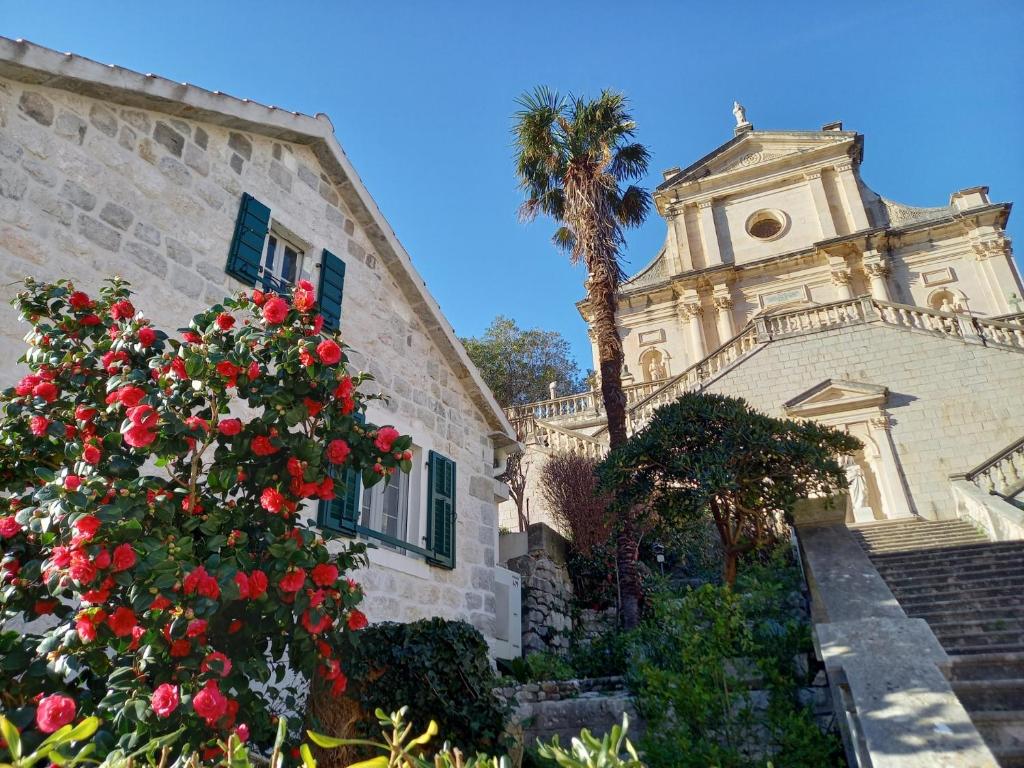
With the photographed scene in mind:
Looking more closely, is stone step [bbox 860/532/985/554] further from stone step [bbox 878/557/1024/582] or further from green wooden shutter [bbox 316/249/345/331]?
green wooden shutter [bbox 316/249/345/331]

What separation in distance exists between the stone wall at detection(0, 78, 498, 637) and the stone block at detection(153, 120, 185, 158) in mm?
12

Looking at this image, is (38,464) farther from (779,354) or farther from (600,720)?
(779,354)

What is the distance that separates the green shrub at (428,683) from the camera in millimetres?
4258

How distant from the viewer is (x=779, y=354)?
18281 millimetres

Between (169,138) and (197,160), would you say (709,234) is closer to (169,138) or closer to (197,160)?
(197,160)

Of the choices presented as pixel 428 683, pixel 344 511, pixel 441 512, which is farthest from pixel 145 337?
pixel 441 512

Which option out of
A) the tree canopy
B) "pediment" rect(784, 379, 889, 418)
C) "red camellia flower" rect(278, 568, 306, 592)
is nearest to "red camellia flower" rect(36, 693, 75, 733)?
"red camellia flower" rect(278, 568, 306, 592)

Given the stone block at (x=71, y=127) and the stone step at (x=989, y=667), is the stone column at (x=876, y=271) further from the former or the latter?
the stone block at (x=71, y=127)

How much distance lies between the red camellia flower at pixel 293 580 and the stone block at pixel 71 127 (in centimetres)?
432

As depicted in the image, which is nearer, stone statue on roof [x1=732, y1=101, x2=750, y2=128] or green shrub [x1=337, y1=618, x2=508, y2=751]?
green shrub [x1=337, y1=618, x2=508, y2=751]

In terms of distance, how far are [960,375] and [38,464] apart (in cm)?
1843

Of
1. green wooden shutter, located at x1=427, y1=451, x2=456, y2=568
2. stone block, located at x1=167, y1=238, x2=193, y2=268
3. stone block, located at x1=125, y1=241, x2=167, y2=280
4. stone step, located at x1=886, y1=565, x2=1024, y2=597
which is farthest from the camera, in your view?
stone step, located at x1=886, y1=565, x2=1024, y2=597

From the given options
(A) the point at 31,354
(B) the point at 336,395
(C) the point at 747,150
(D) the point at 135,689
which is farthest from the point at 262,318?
(C) the point at 747,150

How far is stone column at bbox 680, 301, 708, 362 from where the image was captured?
2875 cm
